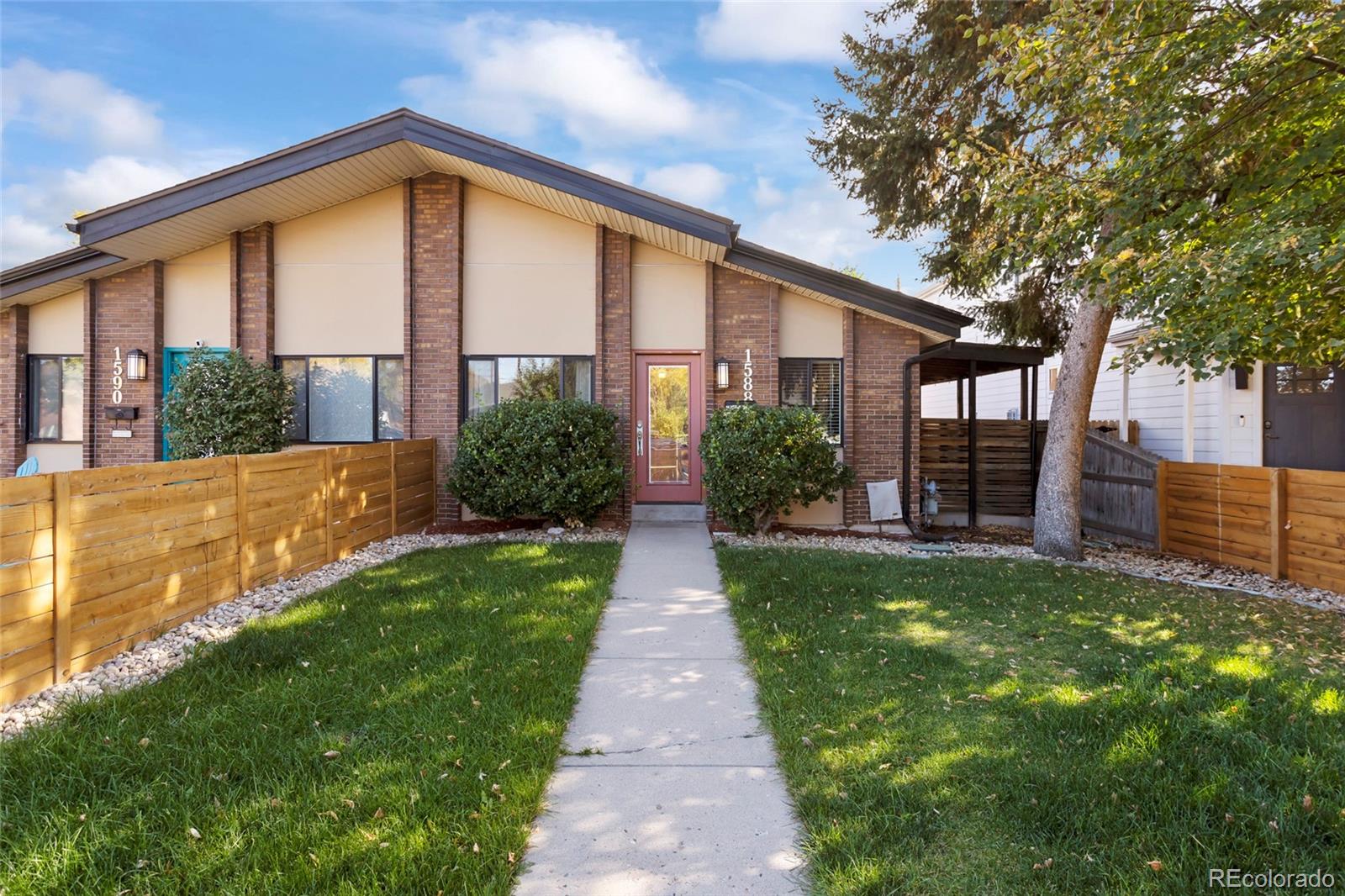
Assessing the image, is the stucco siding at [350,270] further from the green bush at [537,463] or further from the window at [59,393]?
the window at [59,393]

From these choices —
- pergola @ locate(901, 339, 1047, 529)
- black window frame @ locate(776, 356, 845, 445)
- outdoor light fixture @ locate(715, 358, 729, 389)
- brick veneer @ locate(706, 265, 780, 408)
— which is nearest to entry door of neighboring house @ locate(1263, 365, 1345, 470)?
pergola @ locate(901, 339, 1047, 529)

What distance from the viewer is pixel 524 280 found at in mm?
9711

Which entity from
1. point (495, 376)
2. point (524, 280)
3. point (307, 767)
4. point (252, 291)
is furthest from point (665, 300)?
point (307, 767)

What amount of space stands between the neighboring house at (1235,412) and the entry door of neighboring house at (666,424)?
5.08m

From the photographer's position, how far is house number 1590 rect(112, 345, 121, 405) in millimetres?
9461

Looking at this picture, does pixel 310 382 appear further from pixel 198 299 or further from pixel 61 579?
pixel 61 579

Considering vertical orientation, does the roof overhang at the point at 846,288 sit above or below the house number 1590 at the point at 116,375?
above

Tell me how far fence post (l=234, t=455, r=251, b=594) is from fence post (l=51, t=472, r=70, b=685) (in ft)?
5.55

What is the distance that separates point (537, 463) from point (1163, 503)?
8.41 metres

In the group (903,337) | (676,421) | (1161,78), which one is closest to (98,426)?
(676,421)

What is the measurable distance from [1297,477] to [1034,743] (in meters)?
6.28

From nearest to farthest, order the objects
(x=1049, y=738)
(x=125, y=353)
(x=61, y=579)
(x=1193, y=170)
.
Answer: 1. (x=1049, y=738)
2. (x=61, y=579)
3. (x=1193, y=170)
4. (x=125, y=353)

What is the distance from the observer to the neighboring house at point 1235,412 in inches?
348

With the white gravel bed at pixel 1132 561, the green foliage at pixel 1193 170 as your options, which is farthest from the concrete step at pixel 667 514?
the green foliage at pixel 1193 170
